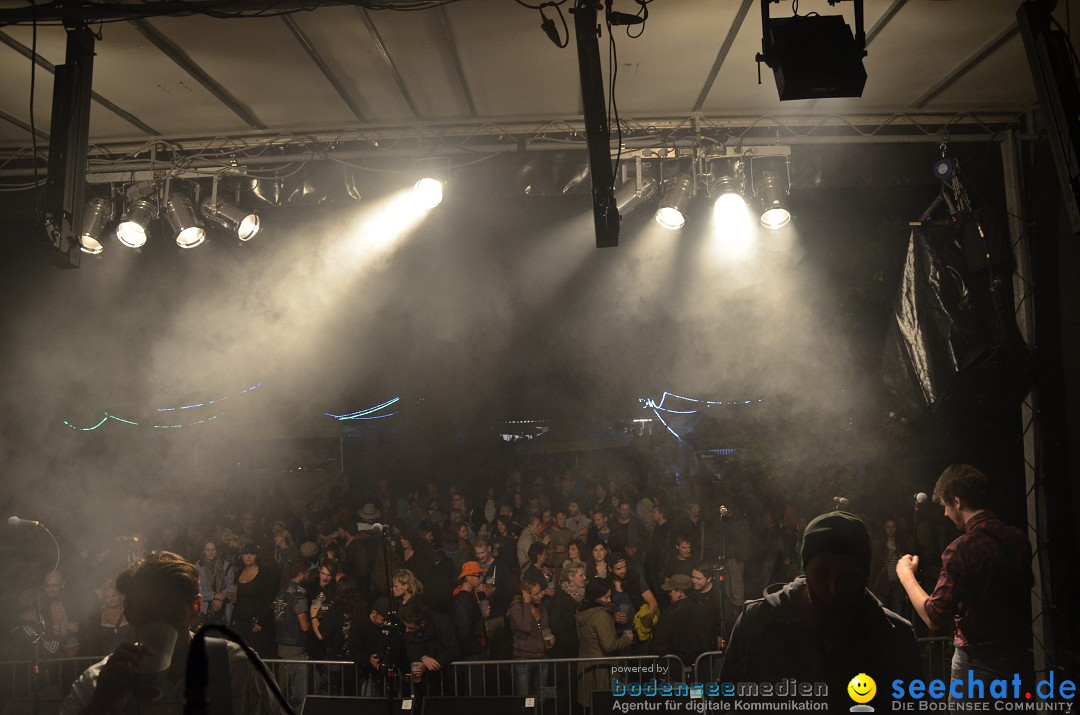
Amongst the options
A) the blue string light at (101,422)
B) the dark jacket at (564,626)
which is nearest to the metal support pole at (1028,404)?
the dark jacket at (564,626)

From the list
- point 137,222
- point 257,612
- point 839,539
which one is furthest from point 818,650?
point 137,222

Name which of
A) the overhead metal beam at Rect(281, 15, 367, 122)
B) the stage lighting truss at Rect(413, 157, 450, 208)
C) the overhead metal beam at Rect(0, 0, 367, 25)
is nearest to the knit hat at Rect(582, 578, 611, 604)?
the stage lighting truss at Rect(413, 157, 450, 208)

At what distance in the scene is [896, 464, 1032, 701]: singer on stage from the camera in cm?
360

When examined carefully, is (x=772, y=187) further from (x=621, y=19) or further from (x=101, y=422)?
(x=101, y=422)

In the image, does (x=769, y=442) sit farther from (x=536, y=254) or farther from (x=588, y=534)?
(x=536, y=254)

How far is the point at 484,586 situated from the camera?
21.4ft

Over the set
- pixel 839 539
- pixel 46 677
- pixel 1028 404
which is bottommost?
pixel 46 677

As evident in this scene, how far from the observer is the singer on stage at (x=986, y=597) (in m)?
3.60

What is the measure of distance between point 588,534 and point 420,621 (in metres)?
2.10

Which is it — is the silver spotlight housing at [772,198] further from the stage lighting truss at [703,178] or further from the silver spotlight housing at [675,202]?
the silver spotlight housing at [675,202]

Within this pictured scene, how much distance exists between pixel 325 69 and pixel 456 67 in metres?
0.86

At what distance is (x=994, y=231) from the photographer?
18.5 feet

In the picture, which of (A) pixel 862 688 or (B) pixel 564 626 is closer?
(A) pixel 862 688

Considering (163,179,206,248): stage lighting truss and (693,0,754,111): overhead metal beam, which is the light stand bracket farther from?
(693,0,754,111): overhead metal beam
